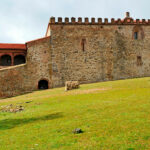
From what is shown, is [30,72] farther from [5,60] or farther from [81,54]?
[81,54]

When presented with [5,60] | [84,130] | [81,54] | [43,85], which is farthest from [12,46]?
[84,130]

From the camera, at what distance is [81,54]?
33.2 meters

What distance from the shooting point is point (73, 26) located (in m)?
33.1

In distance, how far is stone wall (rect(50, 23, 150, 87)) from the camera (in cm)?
3250

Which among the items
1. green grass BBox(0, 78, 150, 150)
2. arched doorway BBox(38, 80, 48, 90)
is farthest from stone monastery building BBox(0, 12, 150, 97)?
green grass BBox(0, 78, 150, 150)

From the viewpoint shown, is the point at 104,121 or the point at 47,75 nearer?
the point at 104,121

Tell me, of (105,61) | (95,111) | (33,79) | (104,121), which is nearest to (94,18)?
(105,61)

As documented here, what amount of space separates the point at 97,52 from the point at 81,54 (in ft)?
8.45

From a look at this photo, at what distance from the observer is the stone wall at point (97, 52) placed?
32.5m

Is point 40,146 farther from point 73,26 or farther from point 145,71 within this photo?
point 145,71

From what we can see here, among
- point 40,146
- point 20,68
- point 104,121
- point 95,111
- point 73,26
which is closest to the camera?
point 40,146

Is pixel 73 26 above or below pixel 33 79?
above

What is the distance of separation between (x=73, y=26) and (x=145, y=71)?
44.8ft

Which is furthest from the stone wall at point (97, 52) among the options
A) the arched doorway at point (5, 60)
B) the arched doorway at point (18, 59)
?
the arched doorway at point (5, 60)
